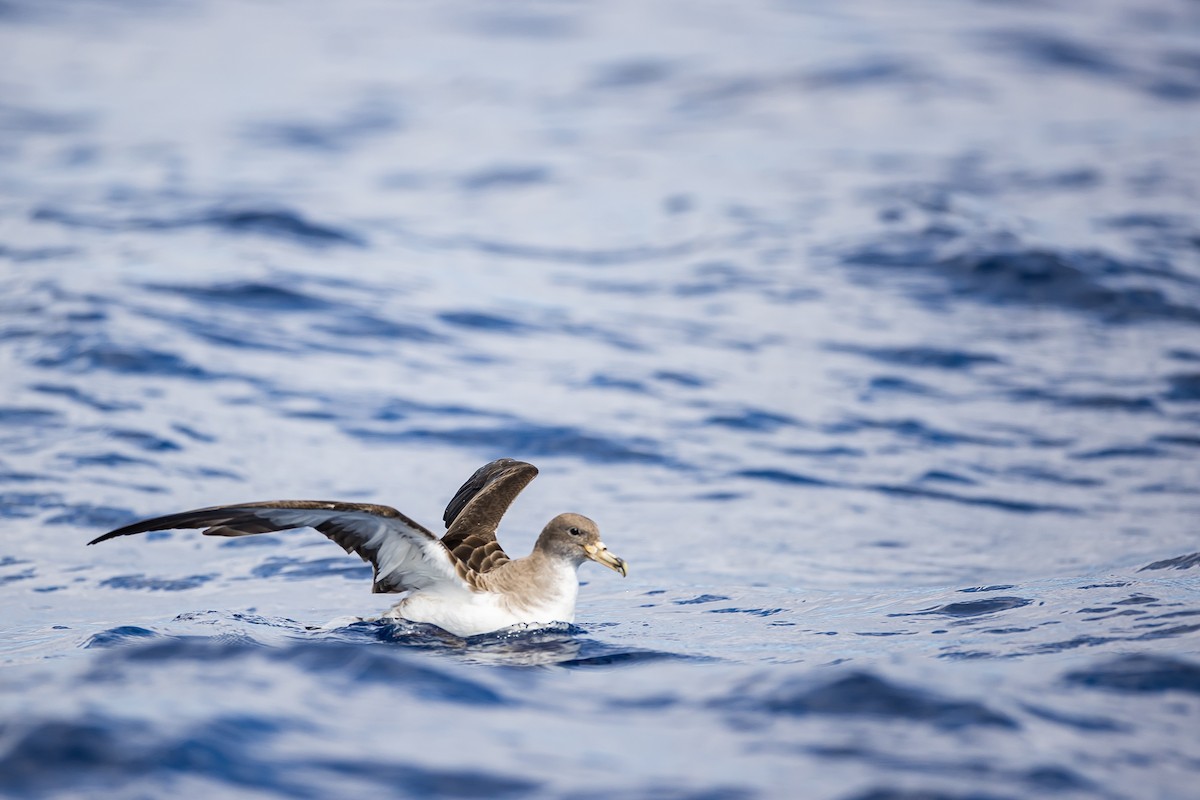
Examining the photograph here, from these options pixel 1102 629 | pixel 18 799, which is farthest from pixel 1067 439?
pixel 18 799

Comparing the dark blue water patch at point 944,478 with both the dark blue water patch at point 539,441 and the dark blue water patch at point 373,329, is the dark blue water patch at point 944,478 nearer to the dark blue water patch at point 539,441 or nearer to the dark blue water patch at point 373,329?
the dark blue water patch at point 539,441

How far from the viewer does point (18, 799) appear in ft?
18.1

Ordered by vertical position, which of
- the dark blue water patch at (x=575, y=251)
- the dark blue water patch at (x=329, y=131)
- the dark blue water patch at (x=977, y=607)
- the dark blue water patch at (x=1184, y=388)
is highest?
the dark blue water patch at (x=329, y=131)

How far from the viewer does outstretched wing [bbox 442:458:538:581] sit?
8.60 metres

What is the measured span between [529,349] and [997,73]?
1757cm

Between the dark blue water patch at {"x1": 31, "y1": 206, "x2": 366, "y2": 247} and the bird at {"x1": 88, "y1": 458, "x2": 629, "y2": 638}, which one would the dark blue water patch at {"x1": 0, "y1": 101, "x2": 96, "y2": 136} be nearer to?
the dark blue water patch at {"x1": 31, "y1": 206, "x2": 366, "y2": 247}

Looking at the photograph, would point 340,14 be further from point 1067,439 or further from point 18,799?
point 18,799

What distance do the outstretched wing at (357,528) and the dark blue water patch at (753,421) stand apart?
602 cm

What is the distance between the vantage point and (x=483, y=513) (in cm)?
908

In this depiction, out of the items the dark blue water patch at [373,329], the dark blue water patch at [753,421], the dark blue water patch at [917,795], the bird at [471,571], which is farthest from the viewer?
the dark blue water patch at [373,329]

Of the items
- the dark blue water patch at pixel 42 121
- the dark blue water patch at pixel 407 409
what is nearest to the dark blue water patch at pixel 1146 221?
the dark blue water patch at pixel 407 409

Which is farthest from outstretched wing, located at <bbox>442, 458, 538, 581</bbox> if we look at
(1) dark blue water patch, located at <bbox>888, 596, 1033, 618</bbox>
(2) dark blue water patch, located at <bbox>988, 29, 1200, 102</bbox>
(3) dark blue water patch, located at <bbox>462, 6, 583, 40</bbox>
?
(3) dark blue water patch, located at <bbox>462, 6, 583, 40</bbox>

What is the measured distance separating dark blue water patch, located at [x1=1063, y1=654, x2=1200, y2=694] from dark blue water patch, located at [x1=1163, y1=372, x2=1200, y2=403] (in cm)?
810

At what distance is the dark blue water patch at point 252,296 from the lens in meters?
16.9
